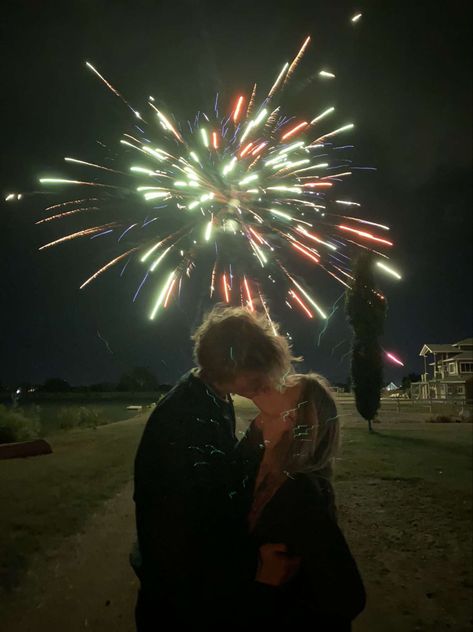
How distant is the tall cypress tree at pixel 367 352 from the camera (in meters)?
20.7

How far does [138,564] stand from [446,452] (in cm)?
1500

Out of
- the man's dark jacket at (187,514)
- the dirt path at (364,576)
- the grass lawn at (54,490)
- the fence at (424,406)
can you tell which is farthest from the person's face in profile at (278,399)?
the fence at (424,406)

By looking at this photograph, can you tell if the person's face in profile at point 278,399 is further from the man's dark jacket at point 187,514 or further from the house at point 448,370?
the house at point 448,370

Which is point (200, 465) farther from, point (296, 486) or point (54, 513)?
point (54, 513)

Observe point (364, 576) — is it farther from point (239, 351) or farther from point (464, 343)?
point (464, 343)

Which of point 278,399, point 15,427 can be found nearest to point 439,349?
point 15,427

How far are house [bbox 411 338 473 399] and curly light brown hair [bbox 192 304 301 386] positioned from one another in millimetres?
41193

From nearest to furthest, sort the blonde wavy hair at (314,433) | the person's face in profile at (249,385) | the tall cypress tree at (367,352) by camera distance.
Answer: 1. the blonde wavy hair at (314,433)
2. the person's face in profile at (249,385)
3. the tall cypress tree at (367,352)

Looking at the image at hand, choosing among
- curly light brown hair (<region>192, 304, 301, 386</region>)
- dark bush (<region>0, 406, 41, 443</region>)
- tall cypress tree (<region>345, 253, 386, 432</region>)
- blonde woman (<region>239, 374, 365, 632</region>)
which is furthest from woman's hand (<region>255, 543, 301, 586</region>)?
tall cypress tree (<region>345, 253, 386, 432</region>)

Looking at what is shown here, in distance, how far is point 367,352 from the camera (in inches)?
890

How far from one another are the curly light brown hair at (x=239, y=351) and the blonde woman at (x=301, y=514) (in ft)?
0.37

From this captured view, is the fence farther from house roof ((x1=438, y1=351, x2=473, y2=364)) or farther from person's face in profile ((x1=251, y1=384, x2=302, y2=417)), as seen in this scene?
person's face in profile ((x1=251, y1=384, x2=302, y2=417))

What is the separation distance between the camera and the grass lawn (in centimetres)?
644

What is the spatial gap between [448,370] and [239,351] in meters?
46.7
